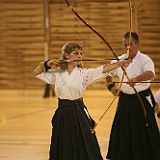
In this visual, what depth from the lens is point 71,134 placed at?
136 inches

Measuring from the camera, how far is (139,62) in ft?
12.8

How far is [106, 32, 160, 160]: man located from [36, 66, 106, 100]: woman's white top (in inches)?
20.6

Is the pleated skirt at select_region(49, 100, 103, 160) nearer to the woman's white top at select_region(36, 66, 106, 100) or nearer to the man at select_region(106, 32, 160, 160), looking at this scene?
the woman's white top at select_region(36, 66, 106, 100)

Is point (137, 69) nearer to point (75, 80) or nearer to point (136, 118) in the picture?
point (136, 118)

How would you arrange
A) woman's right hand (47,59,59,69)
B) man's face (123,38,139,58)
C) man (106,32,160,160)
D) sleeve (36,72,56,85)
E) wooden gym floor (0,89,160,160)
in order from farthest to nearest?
wooden gym floor (0,89,160,160)
man (106,32,160,160)
man's face (123,38,139,58)
sleeve (36,72,56,85)
woman's right hand (47,59,59,69)

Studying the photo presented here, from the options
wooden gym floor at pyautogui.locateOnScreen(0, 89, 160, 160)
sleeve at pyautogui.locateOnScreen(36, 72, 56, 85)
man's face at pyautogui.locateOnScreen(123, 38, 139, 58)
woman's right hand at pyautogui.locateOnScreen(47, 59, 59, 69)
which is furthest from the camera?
wooden gym floor at pyautogui.locateOnScreen(0, 89, 160, 160)

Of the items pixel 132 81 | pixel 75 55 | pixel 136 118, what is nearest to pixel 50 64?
pixel 75 55

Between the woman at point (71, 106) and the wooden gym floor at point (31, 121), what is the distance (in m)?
1.00

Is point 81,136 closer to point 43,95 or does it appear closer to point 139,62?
point 139,62

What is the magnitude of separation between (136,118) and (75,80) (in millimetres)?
766

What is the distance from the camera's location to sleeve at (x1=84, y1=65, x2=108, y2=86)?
11.2 feet

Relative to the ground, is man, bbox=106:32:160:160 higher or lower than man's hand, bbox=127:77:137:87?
lower

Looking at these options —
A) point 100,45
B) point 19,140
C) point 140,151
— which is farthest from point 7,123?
point 100,45

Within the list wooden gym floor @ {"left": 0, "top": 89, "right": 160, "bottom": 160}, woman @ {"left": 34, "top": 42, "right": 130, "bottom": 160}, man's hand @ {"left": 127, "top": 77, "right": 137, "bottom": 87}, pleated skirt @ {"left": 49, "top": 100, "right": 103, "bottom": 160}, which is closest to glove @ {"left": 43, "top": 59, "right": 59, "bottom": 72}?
woman @ {"left": 34, "top": 42, "right": 130, "bottom": 160}
